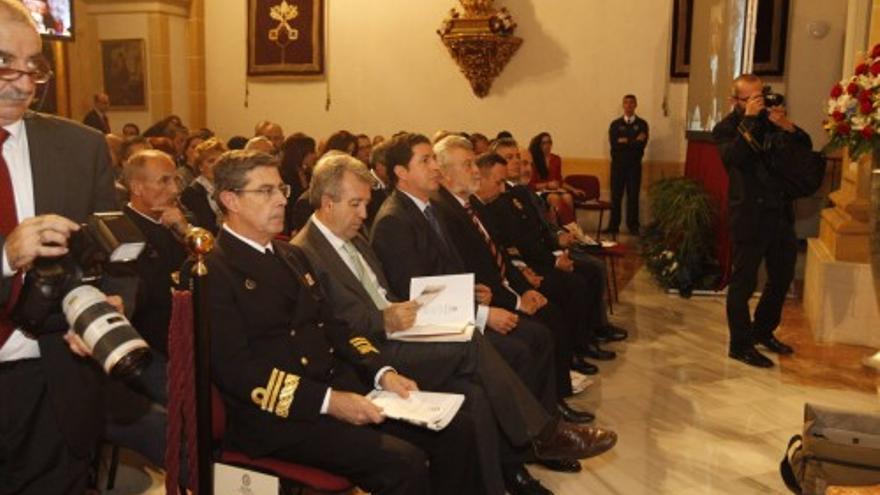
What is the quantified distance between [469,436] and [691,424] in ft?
6.30

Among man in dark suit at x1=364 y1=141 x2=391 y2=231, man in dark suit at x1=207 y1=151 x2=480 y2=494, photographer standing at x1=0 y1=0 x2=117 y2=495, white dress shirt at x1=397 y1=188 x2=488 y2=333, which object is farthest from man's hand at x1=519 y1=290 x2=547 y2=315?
photographer standing at x1=0 y1=0 x2=117 y2=495

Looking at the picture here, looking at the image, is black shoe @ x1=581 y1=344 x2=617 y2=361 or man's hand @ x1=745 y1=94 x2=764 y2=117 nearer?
man's hand @ x1=745 y1=94 x2=764 y2=117

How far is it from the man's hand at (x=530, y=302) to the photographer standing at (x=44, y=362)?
97.0 inches

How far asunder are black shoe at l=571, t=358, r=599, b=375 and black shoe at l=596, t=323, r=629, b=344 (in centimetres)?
67

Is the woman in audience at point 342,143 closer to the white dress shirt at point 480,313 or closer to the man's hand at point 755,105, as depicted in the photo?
the white dress shirt at point 480,313

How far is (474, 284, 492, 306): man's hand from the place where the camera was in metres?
3.88

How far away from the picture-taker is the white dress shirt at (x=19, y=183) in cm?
200

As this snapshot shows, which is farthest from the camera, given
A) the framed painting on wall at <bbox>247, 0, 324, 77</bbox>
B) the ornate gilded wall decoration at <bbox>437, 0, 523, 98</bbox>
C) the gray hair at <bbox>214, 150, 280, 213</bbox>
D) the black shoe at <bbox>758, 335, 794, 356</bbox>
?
the framed painting on wall at <bbox>247, 0, 324, 77</bbox>

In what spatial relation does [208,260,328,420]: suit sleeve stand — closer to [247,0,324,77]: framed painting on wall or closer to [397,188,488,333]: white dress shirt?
[397,188,488,333]: white dress shirt

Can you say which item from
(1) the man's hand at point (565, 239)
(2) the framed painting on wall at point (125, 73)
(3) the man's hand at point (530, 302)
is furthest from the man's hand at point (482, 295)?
(2) the framed painting on wall at point (125, 73)

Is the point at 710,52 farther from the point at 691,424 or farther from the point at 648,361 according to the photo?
the point at 691,424

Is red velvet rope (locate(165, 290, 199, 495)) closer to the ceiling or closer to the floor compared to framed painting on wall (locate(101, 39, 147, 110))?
closer to the floor

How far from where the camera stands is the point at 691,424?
4301mm

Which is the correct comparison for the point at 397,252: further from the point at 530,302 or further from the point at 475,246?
the point at 530,302
